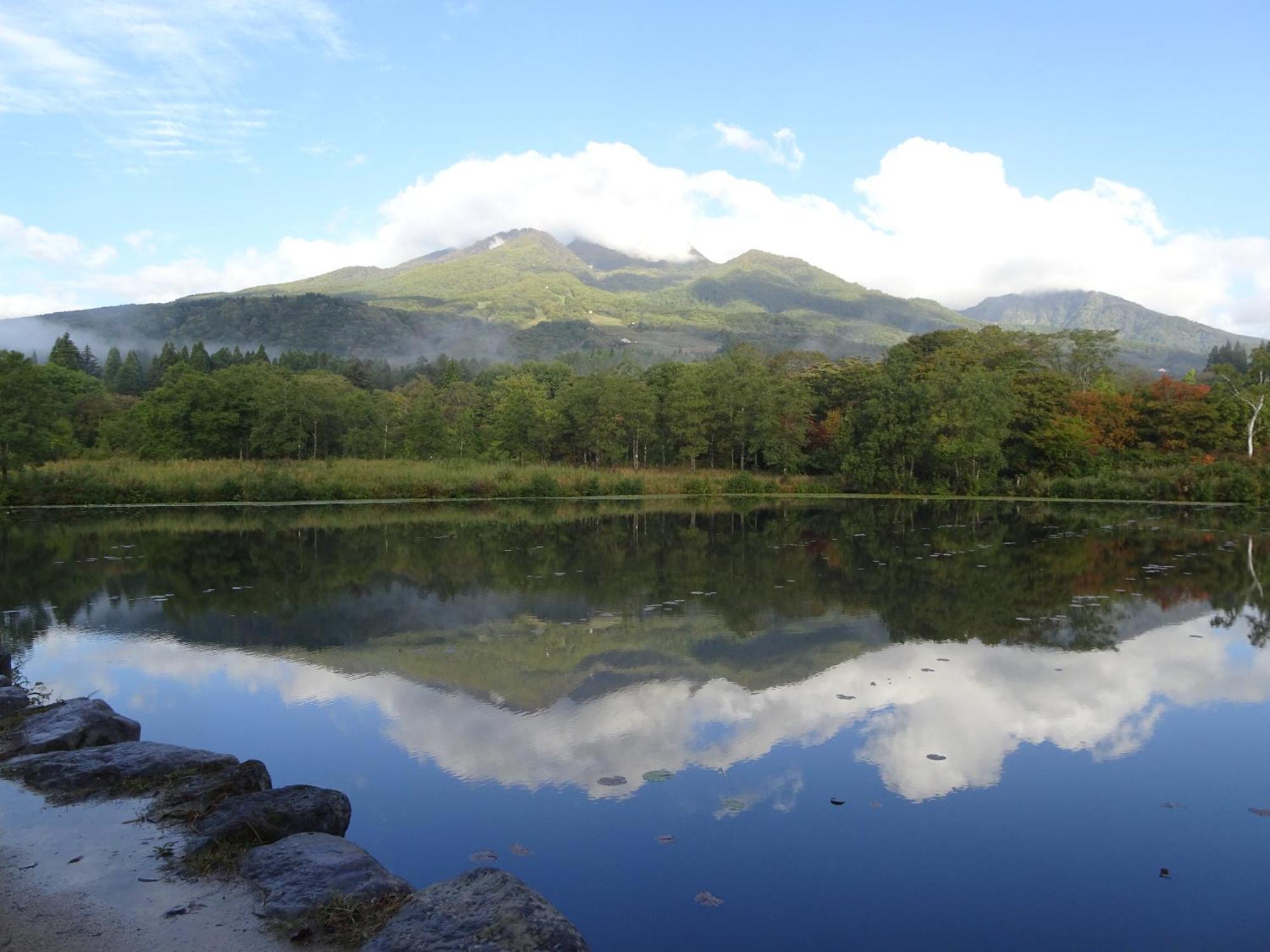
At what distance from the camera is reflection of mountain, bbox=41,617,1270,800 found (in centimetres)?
692

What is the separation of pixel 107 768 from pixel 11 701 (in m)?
2.31

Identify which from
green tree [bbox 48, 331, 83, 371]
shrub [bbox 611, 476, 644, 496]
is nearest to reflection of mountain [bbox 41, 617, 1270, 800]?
shrub [bbox 611, 476, 644, 496]

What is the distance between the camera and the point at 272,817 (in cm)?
508

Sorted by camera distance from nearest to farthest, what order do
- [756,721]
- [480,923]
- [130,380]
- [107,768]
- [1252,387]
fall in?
[480,923] → [107,768] → [756,721] → [1252,387] → [130,380]

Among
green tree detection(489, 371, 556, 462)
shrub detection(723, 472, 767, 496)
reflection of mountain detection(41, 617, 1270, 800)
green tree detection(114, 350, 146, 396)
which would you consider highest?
green tree detection(114, 350, 146, 396)

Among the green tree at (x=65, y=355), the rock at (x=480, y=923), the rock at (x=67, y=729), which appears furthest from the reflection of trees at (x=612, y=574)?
the green tree at (x=65, y=355)

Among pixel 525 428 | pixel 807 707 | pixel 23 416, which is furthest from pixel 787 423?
pixel 807 707

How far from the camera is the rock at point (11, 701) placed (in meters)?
7.34

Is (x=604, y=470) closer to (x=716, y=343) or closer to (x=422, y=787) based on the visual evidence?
(x=422, y=787)

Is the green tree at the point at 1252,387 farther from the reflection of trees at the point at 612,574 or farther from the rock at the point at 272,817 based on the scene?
the rock at the point at 272,817

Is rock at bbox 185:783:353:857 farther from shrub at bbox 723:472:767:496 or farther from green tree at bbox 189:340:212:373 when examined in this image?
green tree at bbox 189:340:212:373

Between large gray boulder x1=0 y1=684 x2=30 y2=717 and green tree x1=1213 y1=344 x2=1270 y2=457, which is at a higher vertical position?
green tree x1=1213 y1=344 x2=1270 y2=457

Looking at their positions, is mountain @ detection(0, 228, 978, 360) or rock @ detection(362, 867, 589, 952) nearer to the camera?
rock @ detection(362, 867, 589, 952)

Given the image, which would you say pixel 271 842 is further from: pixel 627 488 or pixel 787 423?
pixel 787 423
